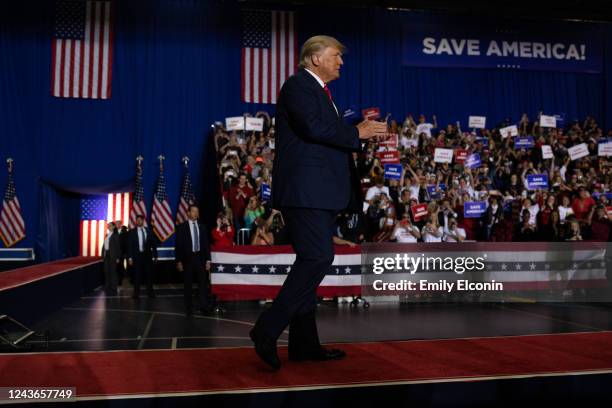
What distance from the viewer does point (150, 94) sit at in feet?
47.6

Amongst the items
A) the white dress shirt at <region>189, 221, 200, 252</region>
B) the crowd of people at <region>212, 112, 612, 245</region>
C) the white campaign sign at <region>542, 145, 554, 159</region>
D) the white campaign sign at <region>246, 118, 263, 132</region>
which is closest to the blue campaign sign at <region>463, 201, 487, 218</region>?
the crowd of people at <region>212, 112, 612, 245</region>

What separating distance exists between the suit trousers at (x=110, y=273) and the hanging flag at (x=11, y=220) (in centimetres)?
312

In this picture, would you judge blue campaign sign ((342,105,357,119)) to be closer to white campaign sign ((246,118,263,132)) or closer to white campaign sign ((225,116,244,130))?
white campaign sign ((246,118,263,132))

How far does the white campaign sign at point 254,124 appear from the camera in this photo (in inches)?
519

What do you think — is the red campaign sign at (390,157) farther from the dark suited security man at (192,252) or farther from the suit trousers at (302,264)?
the suit trousers at (302,264)

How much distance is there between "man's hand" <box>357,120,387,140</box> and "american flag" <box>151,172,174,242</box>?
11052mm

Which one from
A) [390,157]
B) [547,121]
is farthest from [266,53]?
[547,121]

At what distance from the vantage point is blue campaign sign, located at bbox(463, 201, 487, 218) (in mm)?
11094

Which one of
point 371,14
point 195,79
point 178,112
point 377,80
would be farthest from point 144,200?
point 371,14

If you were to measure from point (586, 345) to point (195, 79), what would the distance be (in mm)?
13093

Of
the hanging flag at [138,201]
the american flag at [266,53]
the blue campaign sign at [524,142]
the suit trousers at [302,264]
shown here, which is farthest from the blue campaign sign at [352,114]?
the suit trousers at [302,264]

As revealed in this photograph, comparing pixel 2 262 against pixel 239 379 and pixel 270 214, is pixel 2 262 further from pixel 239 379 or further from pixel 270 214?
pixel 239 379

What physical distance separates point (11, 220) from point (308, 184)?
12586 millimetres

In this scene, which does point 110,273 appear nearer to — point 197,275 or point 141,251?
point 141,251
